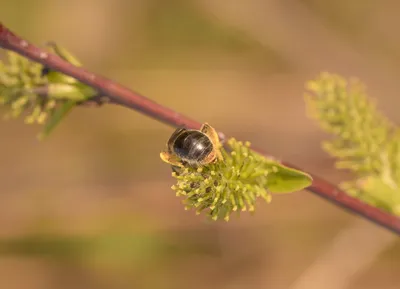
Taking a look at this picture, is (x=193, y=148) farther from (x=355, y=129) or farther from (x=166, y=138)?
(x=166, y=138)

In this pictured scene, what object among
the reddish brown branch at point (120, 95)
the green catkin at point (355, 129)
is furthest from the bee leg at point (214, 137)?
the green catkin at point (355, 129)

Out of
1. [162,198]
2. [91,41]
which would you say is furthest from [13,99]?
[91,41]

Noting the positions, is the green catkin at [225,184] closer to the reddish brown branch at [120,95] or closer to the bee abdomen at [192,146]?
the bee abdomen at [192,146]

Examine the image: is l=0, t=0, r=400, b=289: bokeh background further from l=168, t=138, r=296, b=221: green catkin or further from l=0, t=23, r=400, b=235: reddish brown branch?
l=168, t=138, r=296, b=221: green catkin

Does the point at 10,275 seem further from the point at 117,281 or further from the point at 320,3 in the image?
the point at 320,3

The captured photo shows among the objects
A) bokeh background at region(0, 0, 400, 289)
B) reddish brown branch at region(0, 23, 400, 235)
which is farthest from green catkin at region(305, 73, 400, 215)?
bokeh background at region(0, 0, 400, 289)

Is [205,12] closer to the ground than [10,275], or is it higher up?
higher up
